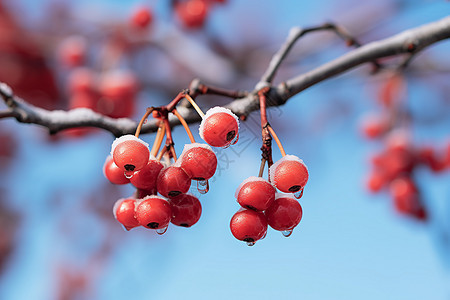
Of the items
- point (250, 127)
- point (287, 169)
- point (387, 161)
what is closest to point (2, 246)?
point (387, 161)

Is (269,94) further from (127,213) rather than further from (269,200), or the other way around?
(127,213)

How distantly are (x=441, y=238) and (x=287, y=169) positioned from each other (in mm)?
2378

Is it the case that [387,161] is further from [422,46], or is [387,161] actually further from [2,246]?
[2,246]

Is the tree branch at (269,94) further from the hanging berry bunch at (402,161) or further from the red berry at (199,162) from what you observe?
the hanging berry bunch at (402,161)

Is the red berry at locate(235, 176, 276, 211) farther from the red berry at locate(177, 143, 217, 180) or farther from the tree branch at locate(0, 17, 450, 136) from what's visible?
the tree branch at locate(0, 17, 450, 136)

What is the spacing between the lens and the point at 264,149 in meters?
1.21

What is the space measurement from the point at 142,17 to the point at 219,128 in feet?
11.7

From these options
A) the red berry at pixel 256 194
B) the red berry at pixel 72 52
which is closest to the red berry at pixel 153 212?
the red berry at pixel 256 194

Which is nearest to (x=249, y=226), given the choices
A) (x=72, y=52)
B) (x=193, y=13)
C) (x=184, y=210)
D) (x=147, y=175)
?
(x=184, y=210)

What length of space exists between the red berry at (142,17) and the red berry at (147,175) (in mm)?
3463

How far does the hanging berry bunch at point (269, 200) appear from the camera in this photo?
115 centimetres

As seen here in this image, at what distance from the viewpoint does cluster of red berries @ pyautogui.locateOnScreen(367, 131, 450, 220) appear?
141 inches

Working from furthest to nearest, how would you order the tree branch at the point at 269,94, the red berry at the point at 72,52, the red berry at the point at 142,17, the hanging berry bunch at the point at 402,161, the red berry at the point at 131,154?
1. the red berry at the point at 72,52
2. the red berry at the point at 142,17
3. the hanging berry bunch at the point at 402,161
4. the tree branch at the point at 269,94
5. the red berry at the point at 131,154

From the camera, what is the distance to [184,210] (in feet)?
4.13
